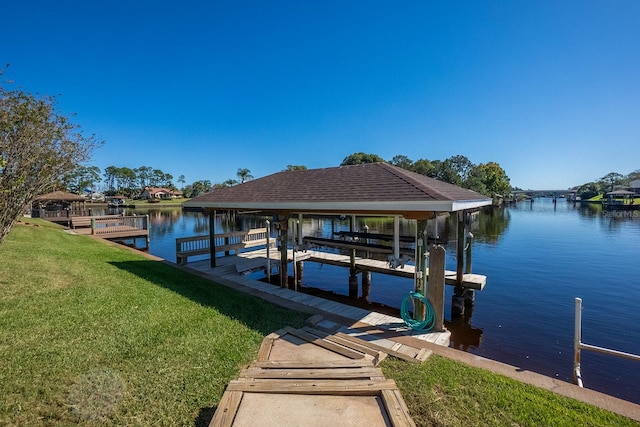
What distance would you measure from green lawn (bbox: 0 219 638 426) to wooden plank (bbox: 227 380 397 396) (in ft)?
1.60

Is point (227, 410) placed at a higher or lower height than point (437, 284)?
lower

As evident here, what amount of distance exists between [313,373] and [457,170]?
7878 cm

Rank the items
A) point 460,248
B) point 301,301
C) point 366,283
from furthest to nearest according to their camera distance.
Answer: point 366,283, point 460,248, point 301,301

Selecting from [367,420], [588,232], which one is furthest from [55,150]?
[588,232]

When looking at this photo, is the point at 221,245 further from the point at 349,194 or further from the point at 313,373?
the point at 313,373

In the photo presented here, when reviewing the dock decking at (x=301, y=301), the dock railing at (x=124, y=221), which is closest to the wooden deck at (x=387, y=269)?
the dock decking at (x=301, y=301)

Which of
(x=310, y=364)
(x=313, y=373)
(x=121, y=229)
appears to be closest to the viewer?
(x=313, y=373)

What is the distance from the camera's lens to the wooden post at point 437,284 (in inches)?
252

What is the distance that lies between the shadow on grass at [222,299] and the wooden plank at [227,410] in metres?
2.40

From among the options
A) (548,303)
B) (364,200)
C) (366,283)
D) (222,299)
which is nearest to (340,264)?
(366,283)

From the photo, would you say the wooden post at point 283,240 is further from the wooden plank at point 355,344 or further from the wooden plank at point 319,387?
the wooden plank at point 319,387

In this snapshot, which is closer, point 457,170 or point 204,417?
point 204,417

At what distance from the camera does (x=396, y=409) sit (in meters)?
3.04

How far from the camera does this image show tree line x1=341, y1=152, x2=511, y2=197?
2493 inches
